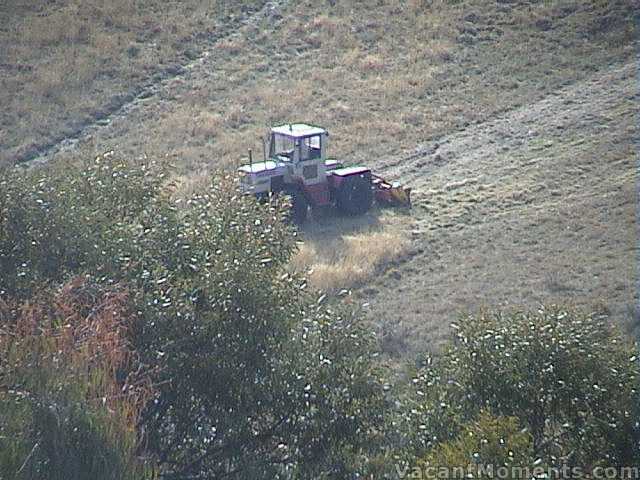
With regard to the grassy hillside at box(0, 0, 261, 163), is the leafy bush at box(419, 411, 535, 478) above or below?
above

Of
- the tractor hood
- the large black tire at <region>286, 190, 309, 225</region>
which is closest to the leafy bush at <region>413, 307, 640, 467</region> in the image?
the tractor hood

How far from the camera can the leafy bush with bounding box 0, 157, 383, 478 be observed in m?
10.1

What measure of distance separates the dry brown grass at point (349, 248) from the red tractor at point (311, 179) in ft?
1.33

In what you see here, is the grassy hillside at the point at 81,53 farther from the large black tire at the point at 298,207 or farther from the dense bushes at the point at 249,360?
the dense bushes at the point at 249,360

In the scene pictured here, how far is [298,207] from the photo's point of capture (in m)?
24.4

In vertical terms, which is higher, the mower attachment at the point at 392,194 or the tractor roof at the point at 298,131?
the tractor roof at the point at 298,131

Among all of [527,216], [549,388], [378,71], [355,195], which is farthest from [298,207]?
[549,388]

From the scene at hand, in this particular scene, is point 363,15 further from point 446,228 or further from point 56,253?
point 56,253

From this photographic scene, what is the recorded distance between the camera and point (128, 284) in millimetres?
10352

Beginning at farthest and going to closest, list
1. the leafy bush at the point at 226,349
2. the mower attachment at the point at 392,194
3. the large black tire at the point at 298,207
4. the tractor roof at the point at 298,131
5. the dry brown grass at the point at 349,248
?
the mower attachment at the point at 392,194, the tractor roof at the point at 298,131, the large black tire at the point at 298,207, the dry brown grass at the point at 349,248, the leafy bush at the point at 226,349

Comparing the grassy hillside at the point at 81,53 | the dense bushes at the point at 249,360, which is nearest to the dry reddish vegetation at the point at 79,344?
the dense bushes at the point at 249,360

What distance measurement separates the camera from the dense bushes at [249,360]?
8.92 meters

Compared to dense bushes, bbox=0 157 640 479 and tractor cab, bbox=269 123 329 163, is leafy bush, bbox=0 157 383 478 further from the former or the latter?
tractor cab, bbox=269 123 329 163

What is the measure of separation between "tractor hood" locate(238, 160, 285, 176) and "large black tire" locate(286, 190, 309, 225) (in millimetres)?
588
